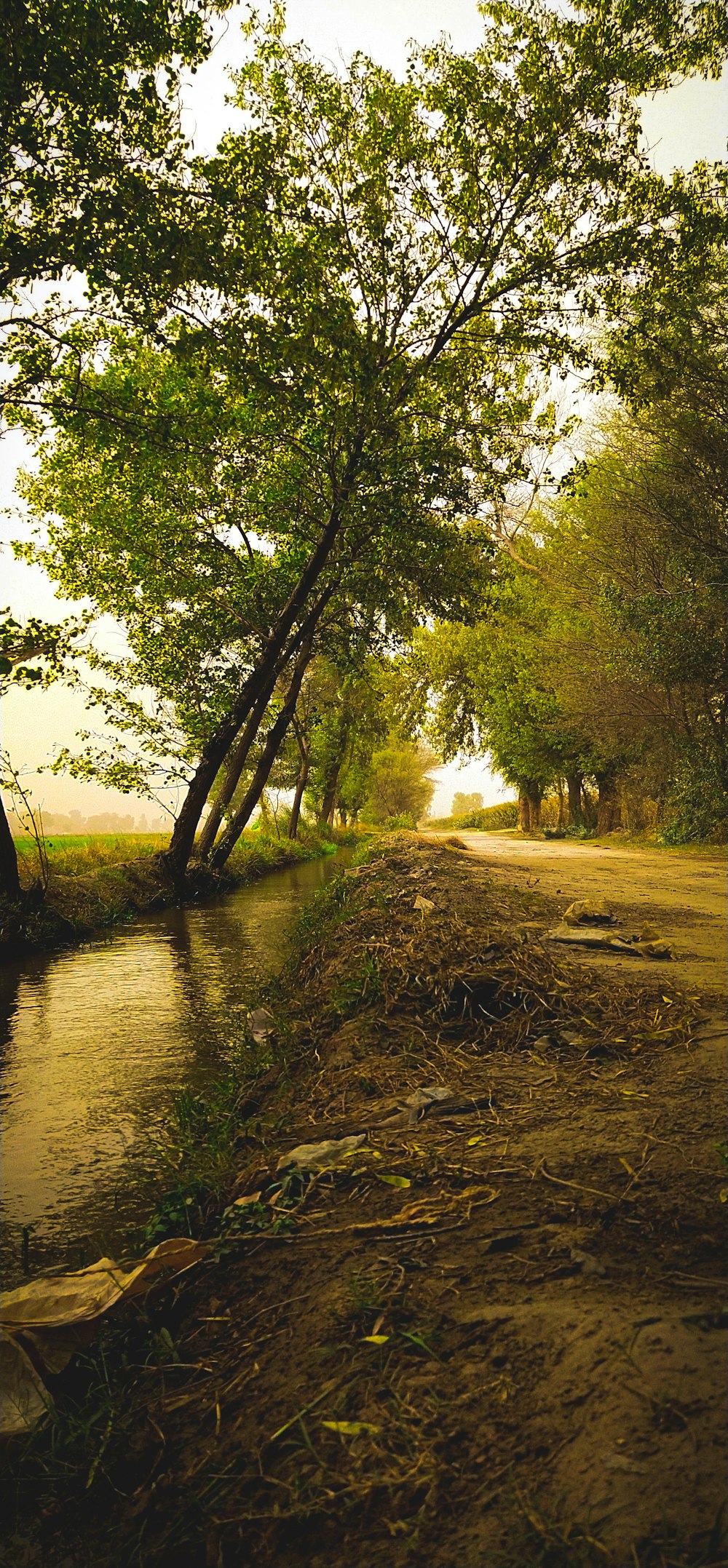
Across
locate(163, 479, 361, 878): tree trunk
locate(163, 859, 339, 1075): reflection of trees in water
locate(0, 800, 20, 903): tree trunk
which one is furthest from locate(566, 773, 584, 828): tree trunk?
locate(0, 800, 20, 903): tree trunk

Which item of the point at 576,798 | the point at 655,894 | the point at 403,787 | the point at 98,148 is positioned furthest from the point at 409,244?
the point at 403,787

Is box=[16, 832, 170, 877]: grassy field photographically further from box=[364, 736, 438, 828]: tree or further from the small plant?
box=[364, 736, 438, 828]: tree

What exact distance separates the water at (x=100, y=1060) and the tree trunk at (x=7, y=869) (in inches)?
41.8

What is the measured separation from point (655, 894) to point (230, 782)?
10.8 meters

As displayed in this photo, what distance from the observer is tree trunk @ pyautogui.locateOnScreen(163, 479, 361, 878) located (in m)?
13.6

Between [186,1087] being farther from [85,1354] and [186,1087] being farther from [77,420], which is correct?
[77,420]

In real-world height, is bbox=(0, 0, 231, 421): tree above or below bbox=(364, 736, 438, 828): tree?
above

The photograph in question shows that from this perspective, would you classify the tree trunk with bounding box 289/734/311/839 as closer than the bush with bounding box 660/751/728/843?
No

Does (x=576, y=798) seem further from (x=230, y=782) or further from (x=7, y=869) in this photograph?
(x=7, y=869)

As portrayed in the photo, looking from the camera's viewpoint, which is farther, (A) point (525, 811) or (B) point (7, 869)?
(A) point (525, 811)

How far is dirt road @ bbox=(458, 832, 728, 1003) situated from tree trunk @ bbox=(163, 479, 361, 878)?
5.64m

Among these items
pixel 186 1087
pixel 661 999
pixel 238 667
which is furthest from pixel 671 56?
pixel 186 1087

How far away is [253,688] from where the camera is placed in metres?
14.3

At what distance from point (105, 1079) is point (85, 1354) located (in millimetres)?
→ 2695
